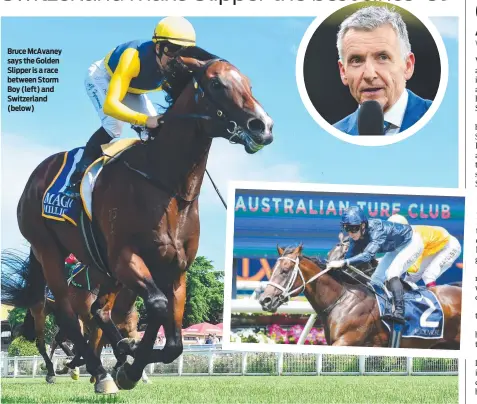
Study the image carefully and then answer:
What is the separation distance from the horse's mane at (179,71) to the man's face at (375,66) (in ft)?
4.79

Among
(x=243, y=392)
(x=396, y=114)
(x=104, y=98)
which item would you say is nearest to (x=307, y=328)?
(x=243, y=392)

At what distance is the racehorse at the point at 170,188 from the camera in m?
6.21

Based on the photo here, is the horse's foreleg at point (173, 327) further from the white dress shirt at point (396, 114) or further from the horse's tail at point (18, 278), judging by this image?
the white dress shirt at point (396, 114)

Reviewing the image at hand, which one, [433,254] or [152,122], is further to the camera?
[433,254]

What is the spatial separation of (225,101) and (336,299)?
85.9 inches

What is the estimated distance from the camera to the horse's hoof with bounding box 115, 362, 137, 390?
672 cm

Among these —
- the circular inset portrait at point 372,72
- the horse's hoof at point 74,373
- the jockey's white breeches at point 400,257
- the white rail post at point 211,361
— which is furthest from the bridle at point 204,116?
the white rail post at point 211,361

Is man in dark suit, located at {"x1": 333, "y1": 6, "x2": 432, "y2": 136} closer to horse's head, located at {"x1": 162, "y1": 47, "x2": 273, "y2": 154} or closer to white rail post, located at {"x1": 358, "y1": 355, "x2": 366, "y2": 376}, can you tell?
horse's head, located at {"x1": 162, "y1": 47, "x2": 273, "y2": 154}

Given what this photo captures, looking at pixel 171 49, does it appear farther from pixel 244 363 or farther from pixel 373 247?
pixel 244 363

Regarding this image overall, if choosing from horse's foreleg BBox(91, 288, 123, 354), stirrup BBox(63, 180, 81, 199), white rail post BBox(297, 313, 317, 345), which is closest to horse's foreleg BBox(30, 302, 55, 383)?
horse's foreleg BBox(91, 288, 123, 354)

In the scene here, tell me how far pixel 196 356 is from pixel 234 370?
57 cm

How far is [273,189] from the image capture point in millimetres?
7430

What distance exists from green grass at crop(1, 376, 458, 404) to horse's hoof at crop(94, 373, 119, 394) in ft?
0.18

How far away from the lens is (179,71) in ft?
21.5
